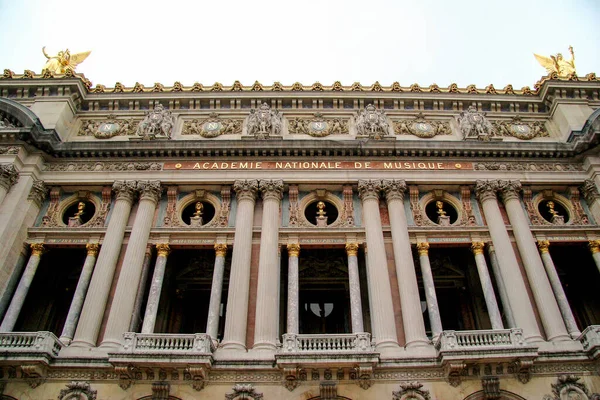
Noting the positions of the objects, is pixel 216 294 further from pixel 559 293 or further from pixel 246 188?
pixel 559 293

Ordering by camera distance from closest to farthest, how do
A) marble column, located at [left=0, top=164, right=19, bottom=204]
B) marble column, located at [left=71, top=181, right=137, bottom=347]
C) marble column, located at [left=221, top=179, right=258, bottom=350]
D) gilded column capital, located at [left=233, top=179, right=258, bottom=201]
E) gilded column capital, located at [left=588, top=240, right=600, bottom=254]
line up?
marble column, located at [left=221, top=179, right=258, bottom=350], marble column, located at [left=71, top=181, right=137, bottom=347], gilded column capital, located at [left=588, top=240, right=600, bottom=254], marble column, located at [left=0, top=164, right=19, bottom=204], gilded column capital, located at [left=233, top=179, right=258, bottom=201]

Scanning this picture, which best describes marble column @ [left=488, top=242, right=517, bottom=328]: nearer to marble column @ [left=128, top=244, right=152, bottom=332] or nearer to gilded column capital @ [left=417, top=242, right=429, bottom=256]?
gilded column capital @ [left=417, top=242, right=429, bottom=256]

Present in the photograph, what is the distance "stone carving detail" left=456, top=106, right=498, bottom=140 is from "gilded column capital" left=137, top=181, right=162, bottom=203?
621 inches

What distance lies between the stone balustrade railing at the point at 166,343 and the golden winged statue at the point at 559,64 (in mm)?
24650

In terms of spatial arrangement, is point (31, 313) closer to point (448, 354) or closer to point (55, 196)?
point (55, 196)

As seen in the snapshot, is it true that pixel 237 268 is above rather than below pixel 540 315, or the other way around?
above

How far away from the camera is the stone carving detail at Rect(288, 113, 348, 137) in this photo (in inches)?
1053

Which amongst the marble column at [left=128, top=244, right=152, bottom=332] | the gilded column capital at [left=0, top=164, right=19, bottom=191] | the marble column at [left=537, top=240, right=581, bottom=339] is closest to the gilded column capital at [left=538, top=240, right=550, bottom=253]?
the marble column at [left=537, top=240, right=581, bottom=339]

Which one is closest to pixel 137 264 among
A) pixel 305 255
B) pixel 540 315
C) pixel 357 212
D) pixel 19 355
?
pixel 19 355

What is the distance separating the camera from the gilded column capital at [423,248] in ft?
72.7

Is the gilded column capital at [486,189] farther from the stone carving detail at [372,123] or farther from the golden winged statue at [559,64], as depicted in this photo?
the golden winged statue at [559,64]

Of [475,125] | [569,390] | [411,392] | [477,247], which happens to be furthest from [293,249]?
[475,125]

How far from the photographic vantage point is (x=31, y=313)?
2278 centimetres

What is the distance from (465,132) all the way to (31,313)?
2289 centimetres
